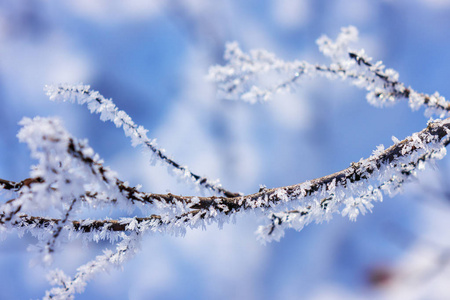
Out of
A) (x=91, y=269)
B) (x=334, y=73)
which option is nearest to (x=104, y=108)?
(x=91, y=269)

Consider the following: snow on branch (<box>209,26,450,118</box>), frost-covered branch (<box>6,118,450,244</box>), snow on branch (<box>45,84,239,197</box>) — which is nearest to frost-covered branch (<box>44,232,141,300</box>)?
frost-covered branch (<box>6,118,450,244</box>)

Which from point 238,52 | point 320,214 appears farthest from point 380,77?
point 238,52

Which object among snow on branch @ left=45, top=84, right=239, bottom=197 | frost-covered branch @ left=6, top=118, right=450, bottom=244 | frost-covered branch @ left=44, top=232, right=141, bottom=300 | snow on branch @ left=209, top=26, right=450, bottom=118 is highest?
snow on branch @ left=209, top=26, right=450, bottom=118

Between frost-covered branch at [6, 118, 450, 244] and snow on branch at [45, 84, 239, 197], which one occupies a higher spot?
snow on branch at [45, 84, 239, 197]

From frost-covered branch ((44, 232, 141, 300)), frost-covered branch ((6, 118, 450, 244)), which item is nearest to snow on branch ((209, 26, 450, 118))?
frost-covered branch ((6, 118, 450, 244))

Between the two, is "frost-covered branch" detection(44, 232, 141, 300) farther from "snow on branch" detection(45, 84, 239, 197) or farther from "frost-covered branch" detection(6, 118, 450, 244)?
"snow on branch" detection(45, 84, 239, 197)

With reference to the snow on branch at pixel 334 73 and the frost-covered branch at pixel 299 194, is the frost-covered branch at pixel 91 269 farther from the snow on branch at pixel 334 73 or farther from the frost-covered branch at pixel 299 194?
the snow on branch at pixel 334 73

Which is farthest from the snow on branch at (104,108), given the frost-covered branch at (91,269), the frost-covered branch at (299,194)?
the frost-covered branch at (91,269)

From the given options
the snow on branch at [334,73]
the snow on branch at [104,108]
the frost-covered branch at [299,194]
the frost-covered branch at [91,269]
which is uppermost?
the snow on branch at [334,73]

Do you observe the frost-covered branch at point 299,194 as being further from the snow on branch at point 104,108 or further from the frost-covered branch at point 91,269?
the snow on branch at point 104,108

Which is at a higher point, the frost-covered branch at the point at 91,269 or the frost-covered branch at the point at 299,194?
the frost-covered branch at the point at 299,194

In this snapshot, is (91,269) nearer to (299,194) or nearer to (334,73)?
(299,194)
